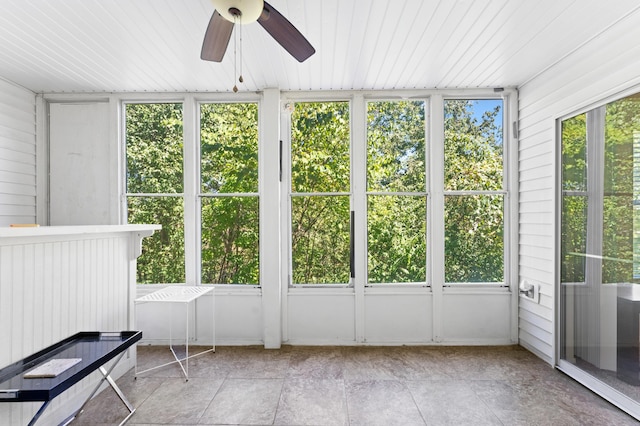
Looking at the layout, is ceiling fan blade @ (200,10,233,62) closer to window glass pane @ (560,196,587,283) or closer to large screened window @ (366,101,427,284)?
large screened window @ (366,101,427,284)

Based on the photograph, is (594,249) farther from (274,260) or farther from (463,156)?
(274,260)

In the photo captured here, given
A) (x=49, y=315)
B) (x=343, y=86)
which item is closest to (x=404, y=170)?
(x=343, y=86)

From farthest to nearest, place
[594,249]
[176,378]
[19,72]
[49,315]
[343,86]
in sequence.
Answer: [343,86]
[19,72]
[176,378]
[594,249]
[49,315]

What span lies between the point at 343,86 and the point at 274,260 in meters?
1.98

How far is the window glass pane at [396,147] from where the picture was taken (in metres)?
3.67

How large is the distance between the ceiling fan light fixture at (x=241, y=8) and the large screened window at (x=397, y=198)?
222 cm

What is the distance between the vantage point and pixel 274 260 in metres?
3.51

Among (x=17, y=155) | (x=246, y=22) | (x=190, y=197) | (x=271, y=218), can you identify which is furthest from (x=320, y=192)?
(x=17, y=155)

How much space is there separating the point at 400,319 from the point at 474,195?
62.4 inches

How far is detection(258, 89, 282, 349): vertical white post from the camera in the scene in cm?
350

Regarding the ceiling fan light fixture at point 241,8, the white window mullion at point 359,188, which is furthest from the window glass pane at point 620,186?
the ceiling fan light fixture at point 241,8

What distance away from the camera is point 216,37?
6.17 ft

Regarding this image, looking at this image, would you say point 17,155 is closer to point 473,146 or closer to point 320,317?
point 320,317

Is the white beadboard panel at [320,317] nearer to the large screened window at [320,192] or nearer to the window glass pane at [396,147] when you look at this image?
the large screened window at [320,192]
